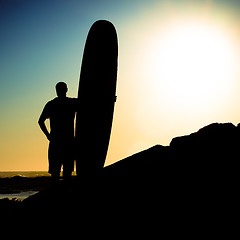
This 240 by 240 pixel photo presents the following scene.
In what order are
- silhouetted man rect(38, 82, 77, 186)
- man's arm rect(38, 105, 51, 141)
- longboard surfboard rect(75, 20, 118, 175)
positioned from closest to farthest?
silhouetted man rect(38, 82, 77, 186) → man's arm rect(38, 105, 51, 141) → longboard surfboard rect(75, 20, 118, 175)

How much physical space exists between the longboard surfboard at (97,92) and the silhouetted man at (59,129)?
118 cm

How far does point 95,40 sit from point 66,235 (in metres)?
5.08

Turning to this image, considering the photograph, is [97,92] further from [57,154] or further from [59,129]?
[57,154]

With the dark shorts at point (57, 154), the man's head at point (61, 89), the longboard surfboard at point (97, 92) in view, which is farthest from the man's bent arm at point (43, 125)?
the longboard surfboard at point (97, 92)

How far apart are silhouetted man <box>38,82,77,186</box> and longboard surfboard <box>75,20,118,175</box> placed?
3.88ft

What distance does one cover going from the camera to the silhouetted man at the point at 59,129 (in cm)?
535

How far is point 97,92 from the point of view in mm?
6973

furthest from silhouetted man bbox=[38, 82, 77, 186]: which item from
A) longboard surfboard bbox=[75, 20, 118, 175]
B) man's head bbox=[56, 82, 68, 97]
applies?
longboard surfboard bbox=[75, 20, 118, 175]

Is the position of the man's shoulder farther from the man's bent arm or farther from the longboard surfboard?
the longboard surfboard

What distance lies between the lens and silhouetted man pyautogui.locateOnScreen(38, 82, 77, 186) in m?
5.35

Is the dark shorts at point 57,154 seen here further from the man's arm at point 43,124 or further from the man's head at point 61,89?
the man's head at point 61,89

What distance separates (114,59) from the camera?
7156 mm

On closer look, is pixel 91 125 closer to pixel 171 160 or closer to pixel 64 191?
pixel 64 191

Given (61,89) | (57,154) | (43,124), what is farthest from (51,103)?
(57,154)
